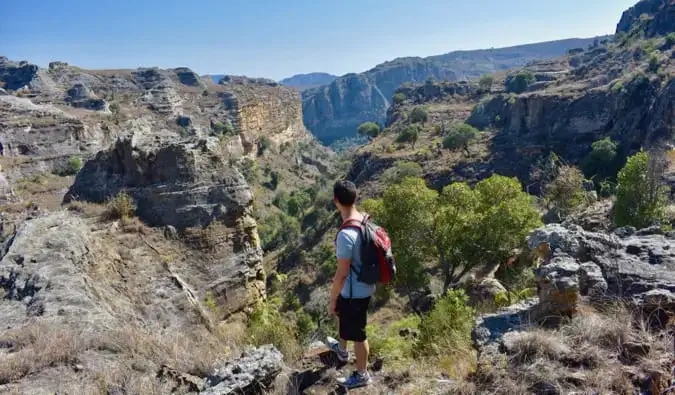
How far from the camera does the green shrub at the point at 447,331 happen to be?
14.9ft

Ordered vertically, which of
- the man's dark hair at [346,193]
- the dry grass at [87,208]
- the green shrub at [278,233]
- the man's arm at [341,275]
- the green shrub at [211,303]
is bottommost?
the green shrub at [278,233]

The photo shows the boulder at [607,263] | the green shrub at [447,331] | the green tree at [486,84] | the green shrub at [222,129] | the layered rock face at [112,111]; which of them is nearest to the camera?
the boulder at [607,263]

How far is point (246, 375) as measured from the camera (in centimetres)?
370

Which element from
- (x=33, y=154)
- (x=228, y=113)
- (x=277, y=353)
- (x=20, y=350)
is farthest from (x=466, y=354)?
(x=228, y=113)

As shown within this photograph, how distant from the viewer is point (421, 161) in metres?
51.3

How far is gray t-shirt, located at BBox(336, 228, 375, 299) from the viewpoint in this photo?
367 cm

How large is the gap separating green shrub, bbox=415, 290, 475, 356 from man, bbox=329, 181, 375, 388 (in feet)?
3.33

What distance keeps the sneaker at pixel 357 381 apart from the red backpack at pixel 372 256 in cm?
91

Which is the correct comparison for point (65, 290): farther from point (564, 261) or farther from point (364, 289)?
point (564, 261)

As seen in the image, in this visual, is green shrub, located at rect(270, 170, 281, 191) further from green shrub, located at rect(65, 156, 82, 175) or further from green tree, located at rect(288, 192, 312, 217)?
green shrub, located at rect(65, 156, 82, 175)

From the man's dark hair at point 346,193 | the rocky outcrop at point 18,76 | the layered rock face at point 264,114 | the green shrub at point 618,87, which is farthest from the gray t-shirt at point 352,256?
the rocky outcrop at point 18,76

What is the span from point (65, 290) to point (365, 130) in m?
73.1

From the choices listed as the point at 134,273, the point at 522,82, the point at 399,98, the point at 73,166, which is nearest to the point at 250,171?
the point at 73,166

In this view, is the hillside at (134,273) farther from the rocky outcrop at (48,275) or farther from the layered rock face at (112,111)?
the layered rock face at (112,111)
